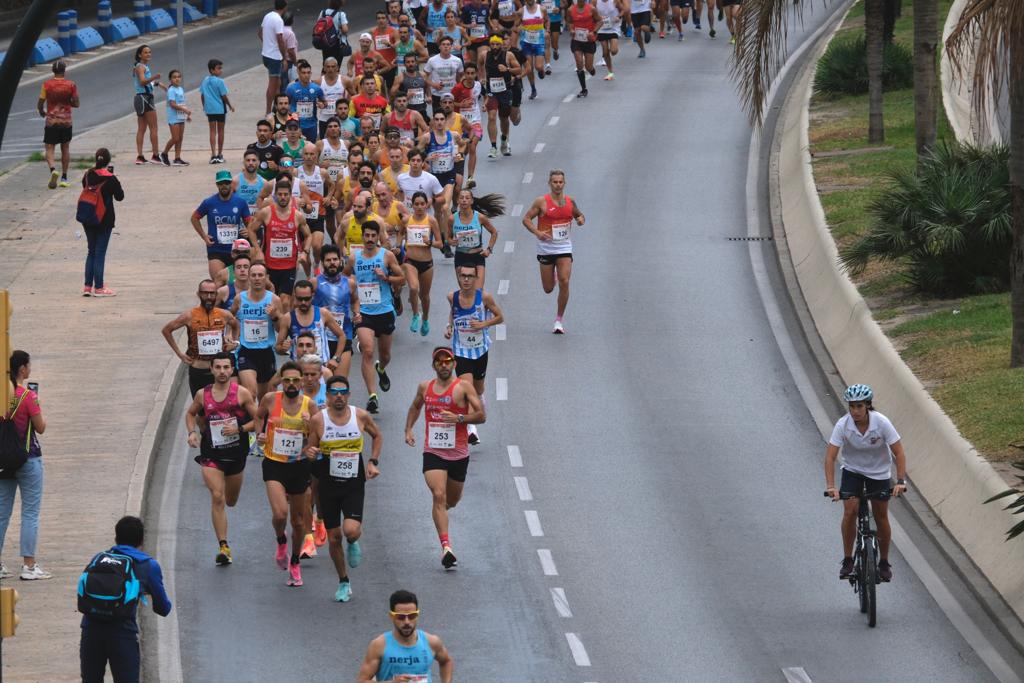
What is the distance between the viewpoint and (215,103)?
32188 mm

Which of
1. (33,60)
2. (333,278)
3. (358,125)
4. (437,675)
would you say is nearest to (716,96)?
(358,125)

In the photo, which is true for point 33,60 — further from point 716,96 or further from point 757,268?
point 757,268

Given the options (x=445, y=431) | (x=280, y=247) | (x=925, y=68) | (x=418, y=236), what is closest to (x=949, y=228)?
(x=925, y=68)

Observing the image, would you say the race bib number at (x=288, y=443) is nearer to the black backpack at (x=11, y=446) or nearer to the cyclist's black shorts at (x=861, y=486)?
the black backpack at (x=11, y=446)

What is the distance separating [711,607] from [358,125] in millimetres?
15108

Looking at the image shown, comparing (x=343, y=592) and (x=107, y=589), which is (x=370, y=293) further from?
(x=107, y=589)

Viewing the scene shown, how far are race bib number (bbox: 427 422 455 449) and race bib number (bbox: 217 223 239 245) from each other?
6.43 m

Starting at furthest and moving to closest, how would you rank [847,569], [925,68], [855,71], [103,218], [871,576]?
[855,71], [925,68], [103,218], [847,569], [871,576]

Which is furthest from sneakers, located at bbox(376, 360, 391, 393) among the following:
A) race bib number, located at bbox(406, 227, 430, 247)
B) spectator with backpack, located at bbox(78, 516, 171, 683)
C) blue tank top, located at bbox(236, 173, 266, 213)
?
spectator with backpack, located at bbox(78, 516, 171, 683)

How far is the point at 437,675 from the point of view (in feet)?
45.8

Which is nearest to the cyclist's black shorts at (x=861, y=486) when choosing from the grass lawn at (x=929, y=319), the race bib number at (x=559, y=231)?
the grass lawn at (x=929, y=319)

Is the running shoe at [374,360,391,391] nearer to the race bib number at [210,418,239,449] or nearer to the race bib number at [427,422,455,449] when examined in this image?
the race bib number at [427,422,455,449]

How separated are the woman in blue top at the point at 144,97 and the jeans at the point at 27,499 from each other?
16.8 m

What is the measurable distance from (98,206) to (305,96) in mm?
6527
